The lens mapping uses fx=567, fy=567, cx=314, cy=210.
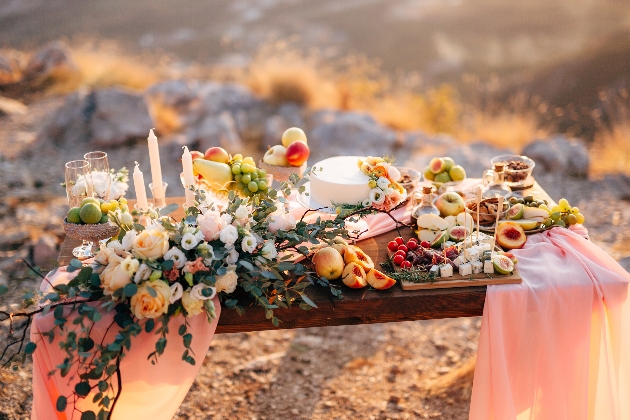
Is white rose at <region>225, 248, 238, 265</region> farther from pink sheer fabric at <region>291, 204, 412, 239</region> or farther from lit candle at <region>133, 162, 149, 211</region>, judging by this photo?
pink sheer fabric at <region>291, 204, 412, 239</region>

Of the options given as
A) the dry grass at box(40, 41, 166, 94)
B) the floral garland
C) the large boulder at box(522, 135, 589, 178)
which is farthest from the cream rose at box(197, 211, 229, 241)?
the dry grass at box(40, 41, 166, 94)

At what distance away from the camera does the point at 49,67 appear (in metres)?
9.12

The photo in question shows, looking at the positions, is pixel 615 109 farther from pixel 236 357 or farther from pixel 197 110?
pixel 236 357

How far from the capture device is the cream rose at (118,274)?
1710 mm

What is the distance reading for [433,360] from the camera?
3.52m

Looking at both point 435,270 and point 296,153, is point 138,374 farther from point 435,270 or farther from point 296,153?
point 296,153

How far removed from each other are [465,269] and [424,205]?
492mm

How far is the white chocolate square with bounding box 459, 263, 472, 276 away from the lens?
2.09 meters

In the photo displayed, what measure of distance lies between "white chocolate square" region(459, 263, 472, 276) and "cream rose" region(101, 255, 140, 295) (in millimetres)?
1141

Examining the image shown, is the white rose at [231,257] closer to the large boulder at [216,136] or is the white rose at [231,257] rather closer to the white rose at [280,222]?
the white rose at [280,222]

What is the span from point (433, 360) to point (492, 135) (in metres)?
4.39

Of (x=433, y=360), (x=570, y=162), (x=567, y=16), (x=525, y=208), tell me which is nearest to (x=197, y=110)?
(x=570, y=162)

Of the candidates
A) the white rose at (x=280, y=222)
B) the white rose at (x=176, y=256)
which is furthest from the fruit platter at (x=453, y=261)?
the white rose at (x=176, y=256)

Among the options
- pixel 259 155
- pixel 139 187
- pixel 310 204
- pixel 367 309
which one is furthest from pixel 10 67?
pixel 367 309
